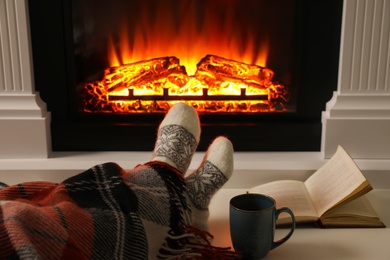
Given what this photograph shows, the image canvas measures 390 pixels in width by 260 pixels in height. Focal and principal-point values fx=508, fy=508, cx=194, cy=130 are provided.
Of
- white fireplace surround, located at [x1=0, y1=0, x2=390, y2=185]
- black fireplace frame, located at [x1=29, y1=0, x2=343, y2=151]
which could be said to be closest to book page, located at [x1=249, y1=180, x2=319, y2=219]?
white fireplace surround, located at [x1=0, y1=0, x2=390, y2=185]

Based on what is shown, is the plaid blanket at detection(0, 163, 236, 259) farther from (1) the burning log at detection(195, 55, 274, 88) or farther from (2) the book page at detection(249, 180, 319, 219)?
(1) the burning log at detection(195, 55, 274, 88)

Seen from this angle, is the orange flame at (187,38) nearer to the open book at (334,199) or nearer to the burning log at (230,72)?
the burning log at (230,72)

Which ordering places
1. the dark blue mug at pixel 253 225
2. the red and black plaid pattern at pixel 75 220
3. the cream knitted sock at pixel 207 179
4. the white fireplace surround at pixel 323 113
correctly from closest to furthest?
the red and black plaid pattern at pixel 75 220 < the dark blue mug at pixel 253 225 < the cream knitted sock at pixel 207 179 < the white fireplace surround at pixel 323 113

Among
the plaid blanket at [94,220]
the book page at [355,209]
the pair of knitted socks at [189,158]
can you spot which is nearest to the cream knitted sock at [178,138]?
the pair of knitted socks at [189,158]

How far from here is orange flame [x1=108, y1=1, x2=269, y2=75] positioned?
150cm

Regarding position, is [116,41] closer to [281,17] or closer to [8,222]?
[281,17]

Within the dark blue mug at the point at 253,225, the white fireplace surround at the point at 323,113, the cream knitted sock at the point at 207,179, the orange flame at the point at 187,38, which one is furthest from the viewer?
the orange flame at the point at 187,38

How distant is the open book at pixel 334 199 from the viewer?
1129 millimetres

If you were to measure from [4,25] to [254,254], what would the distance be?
0.94 m

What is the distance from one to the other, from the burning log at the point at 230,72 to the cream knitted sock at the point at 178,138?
27cm

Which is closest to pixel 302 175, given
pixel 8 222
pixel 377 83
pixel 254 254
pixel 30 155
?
pixel 377 83

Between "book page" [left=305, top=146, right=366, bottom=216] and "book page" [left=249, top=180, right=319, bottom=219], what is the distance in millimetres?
21

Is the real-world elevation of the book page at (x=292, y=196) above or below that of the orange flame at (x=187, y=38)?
below

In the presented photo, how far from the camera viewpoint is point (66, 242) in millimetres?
732
